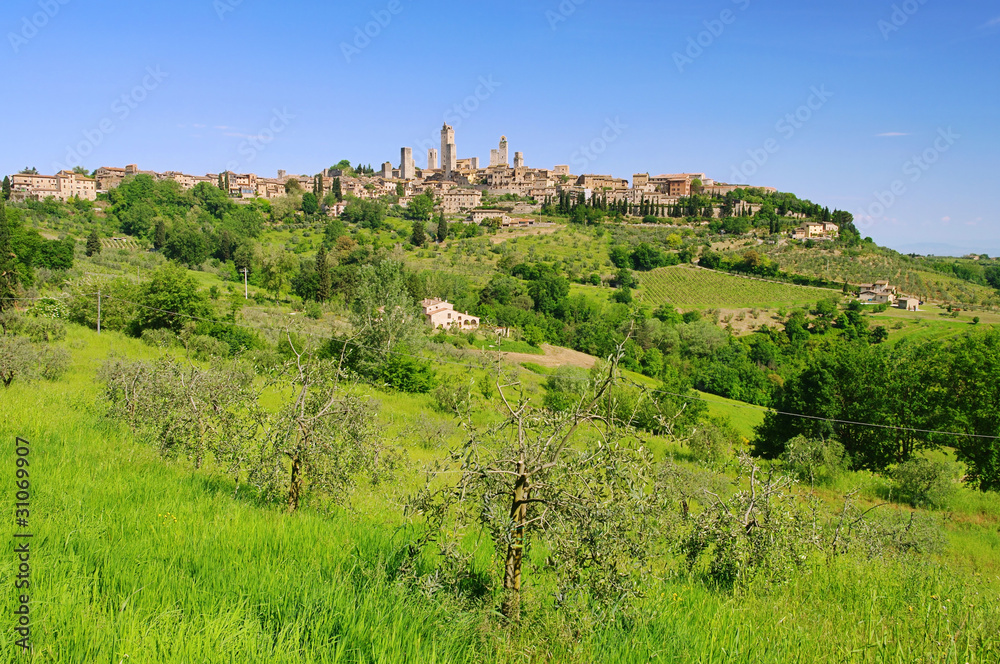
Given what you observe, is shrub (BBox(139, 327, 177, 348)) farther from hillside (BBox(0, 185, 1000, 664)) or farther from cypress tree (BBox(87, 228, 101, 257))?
cypress tree (BBox(87, 228, 101, 257))

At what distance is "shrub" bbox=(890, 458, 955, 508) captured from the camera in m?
14.4

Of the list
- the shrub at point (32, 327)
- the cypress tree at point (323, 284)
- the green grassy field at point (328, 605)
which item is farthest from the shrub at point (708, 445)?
the cypress tree at point (323, 284)

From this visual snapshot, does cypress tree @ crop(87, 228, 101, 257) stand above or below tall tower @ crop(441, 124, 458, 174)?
below

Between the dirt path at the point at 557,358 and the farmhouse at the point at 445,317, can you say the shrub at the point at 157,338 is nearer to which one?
the farmhouse at the point at 445,317

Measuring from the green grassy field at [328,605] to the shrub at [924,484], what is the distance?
1225 centimetres

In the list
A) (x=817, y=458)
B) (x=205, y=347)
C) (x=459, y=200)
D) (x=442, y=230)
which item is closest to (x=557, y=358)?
(x=205, y=347)

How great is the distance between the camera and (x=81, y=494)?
12.8ft

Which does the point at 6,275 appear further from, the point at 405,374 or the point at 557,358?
the point at 557,358

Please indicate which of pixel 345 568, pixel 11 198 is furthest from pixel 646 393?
pixel 11 198

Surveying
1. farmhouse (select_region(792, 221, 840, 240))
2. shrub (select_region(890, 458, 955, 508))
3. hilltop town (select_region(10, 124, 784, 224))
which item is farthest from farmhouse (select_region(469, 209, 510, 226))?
shrub (select_region(890, 458, 955, 508))

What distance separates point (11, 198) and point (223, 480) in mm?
95417

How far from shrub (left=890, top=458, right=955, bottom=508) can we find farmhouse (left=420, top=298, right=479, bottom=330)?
32.9 meters

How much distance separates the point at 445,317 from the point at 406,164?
10111 cm

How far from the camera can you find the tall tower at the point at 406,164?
5418 inches
